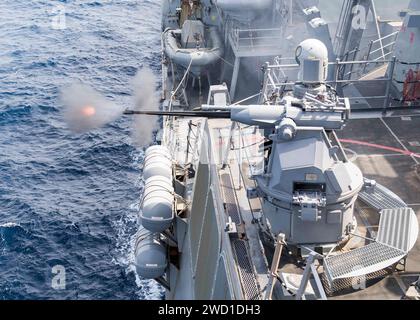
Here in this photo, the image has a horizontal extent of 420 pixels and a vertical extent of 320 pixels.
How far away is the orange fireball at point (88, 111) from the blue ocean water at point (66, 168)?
40.6 feet

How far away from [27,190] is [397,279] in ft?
79.2

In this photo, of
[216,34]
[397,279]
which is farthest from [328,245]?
[216,34]

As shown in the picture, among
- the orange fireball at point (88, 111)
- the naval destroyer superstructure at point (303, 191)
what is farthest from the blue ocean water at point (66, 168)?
the orange fireball at point (88, 111)

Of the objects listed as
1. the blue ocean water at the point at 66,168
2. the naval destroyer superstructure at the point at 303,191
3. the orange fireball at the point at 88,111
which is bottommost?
the blue ocean water at the point at 66,168

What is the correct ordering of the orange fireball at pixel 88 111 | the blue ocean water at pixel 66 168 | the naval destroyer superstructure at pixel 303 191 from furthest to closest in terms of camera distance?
the blue ocean water at pixel 66 168, the orange fireball at pixel 88 111, the naval destroyer superstructure at pixel 303 191

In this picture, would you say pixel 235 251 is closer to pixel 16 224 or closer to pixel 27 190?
pixel 16 224

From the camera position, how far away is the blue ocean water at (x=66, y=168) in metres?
24.9

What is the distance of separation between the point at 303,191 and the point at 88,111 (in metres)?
5.78

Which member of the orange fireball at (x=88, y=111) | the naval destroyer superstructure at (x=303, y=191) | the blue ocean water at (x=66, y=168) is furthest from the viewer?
the blue ocean water at (x=66, y=168)

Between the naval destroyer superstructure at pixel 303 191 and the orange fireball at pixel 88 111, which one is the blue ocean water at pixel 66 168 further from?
the orange fireball at pixel 88 111

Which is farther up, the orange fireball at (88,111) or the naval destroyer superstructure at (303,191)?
the orange fireball at (88,111)

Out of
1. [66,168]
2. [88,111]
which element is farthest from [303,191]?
[66,168]

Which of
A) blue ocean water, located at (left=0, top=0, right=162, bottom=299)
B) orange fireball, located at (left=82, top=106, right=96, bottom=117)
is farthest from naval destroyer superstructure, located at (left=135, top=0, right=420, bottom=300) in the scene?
blue ocean water, located at (left=0, top=0, right=162, bottom=299)

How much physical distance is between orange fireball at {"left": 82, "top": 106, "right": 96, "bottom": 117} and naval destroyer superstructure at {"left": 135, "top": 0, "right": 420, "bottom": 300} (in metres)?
2.35
